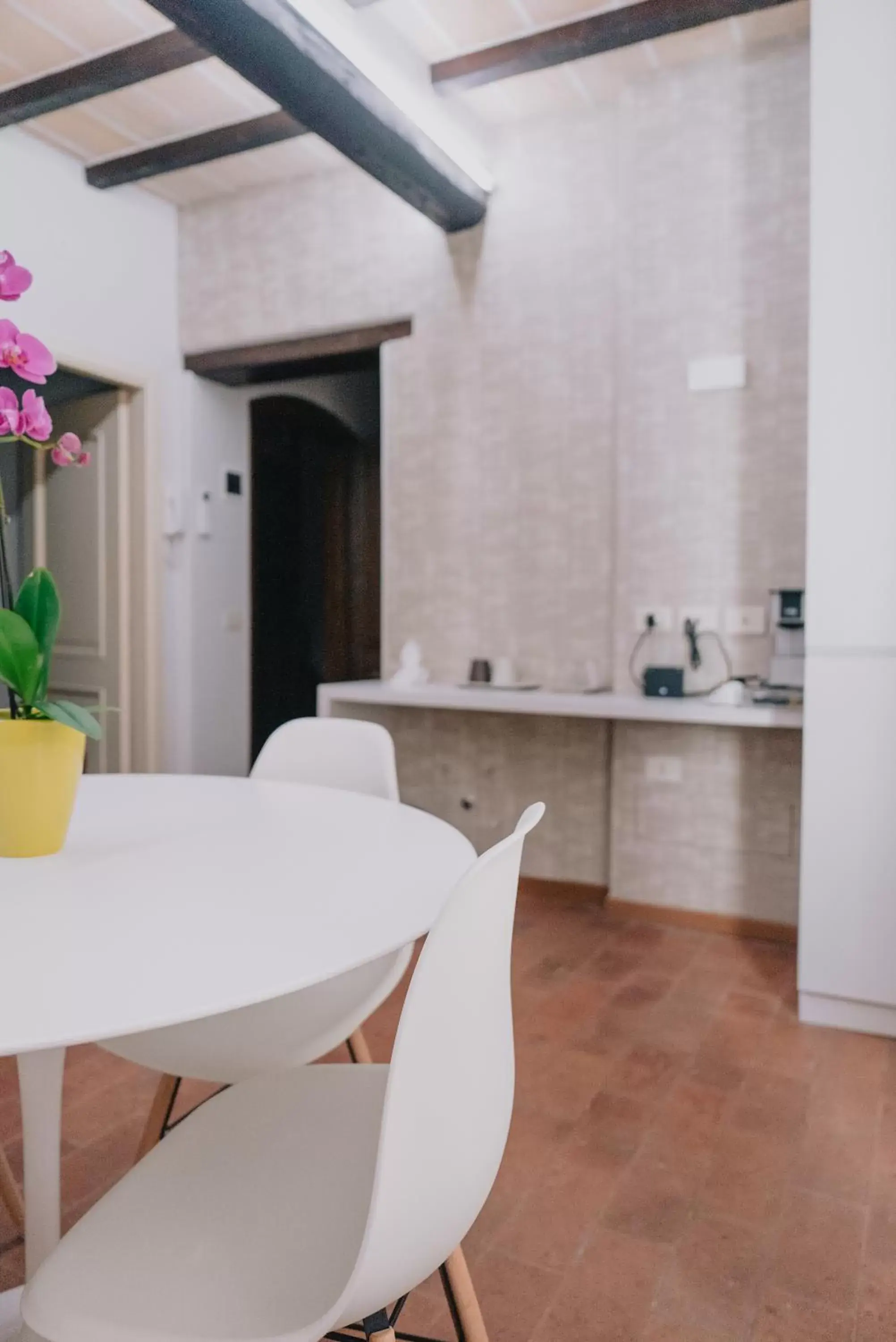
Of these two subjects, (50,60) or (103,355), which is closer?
(50,60)

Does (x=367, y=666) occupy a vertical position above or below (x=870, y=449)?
below

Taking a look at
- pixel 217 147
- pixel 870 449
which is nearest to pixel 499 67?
pixel 217 147

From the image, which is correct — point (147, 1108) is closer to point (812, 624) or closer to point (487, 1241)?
point (487, 1241)

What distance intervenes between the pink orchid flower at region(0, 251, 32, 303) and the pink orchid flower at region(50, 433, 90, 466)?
0.18 meters

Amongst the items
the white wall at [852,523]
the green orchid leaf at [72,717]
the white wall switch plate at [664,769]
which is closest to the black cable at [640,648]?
the white wall switch plate at [664,769]

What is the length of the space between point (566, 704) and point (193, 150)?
2777 millimetres

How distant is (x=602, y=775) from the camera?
3.63 metres

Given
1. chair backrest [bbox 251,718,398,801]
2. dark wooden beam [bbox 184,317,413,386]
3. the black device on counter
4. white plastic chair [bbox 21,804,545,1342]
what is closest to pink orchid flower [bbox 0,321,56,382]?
white plastic chair [bbox 21,804,545,1342]

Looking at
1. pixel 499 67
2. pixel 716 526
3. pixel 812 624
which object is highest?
pixel 499 67

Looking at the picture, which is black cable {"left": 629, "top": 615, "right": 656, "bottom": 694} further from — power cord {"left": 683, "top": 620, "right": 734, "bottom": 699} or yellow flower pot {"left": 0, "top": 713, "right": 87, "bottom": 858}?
yellow flower pot {"left": 0, "top": 713, "right": 87, "bottom": 858}

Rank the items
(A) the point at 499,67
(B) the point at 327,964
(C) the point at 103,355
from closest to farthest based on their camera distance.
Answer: (B) the point at 327,964
(A) the point at 499,67
(C) the point at 103,355

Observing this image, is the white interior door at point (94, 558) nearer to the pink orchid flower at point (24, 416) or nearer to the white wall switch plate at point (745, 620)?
the white wall switch plate at point (745, 620)

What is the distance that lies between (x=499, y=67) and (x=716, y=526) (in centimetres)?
175

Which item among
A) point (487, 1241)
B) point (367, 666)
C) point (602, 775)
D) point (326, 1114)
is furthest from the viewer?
point (367, 666)
